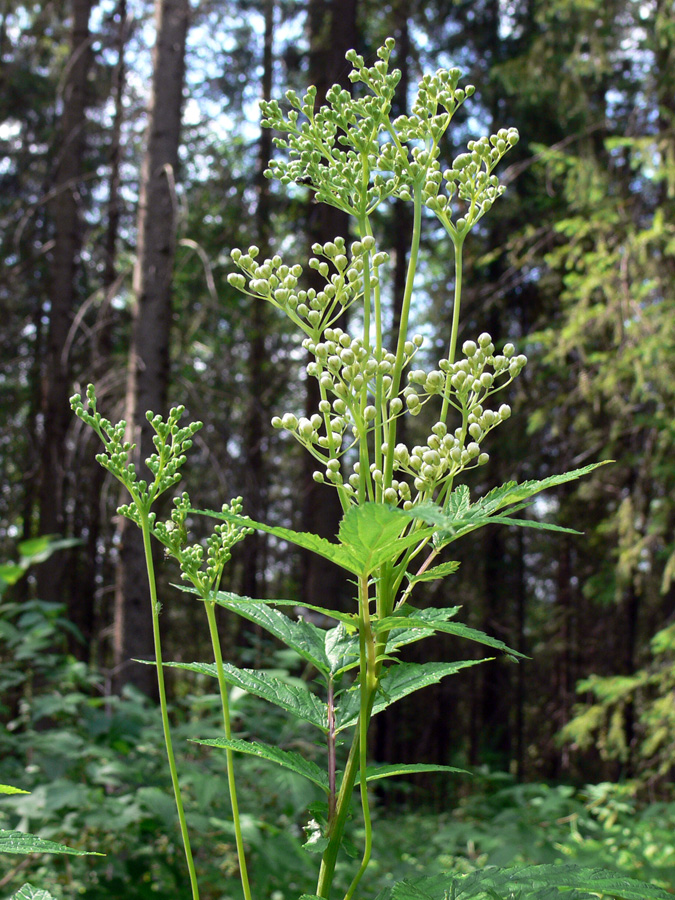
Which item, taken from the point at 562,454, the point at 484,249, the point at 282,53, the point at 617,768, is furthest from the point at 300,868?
the point at 282,53

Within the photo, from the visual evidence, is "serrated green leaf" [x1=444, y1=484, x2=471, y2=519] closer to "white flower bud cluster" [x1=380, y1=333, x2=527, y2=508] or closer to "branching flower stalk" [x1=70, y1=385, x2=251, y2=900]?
"white flower bud cluster" [x1=380, y1=333, x2=527, y2=508]

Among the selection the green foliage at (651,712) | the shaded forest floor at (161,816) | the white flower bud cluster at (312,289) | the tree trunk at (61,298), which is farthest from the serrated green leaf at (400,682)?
the tree trunk at (61,298)

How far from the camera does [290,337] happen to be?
15.3 meters

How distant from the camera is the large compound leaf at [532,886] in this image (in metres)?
0.97

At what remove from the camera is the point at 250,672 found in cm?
123

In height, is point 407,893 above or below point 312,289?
below

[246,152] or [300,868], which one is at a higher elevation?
[246,152]

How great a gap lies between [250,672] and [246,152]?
1581 centimetres

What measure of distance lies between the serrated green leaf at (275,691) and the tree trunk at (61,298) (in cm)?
1010

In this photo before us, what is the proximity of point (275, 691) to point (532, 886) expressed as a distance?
48 centimetres

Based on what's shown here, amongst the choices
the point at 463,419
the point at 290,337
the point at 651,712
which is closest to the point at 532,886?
the point at 463,419

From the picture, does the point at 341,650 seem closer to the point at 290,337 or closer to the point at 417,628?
the point at 417,628

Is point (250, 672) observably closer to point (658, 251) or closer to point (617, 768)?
point (658, 251)

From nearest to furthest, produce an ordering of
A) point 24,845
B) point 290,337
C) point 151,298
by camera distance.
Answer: point 24,845, point 151,298, point 290,337
